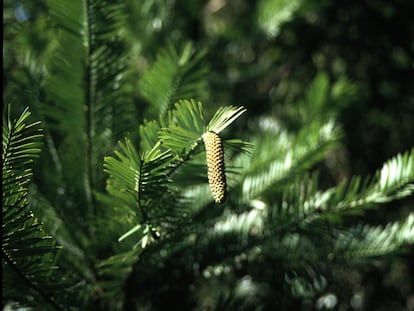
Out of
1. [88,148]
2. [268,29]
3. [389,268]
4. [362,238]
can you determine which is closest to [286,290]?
[362,238]

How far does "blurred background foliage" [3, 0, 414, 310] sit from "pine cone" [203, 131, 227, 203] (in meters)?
0.44

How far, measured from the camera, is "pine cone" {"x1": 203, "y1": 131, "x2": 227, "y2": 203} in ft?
2.22

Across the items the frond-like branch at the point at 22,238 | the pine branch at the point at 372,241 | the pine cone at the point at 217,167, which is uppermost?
the pine cone at the point at 217,167

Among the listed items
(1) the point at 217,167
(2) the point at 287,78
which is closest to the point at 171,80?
(1) the point at 217,167

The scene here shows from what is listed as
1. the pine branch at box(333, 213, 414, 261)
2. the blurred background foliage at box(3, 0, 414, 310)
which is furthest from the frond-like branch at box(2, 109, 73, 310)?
the pine branch at box(333, 213, 414, 261)

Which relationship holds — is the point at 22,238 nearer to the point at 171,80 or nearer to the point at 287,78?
the point at 171,80

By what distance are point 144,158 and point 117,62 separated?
43cm

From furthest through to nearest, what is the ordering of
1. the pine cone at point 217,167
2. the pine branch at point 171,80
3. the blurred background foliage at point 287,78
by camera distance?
1. the blurred background foliage at point 287,78
2. the pine branch at point 171,80
3. the pine cone at point 217,167

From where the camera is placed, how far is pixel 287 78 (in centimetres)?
209

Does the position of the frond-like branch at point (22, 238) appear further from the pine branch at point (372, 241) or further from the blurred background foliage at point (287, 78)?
the pine branch at point (372, 241)

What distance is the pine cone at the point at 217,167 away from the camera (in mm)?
677

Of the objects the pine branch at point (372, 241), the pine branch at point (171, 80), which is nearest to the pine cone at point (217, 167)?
the pine branch at point (171, 80)

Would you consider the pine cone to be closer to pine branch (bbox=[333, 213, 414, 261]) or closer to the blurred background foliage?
the blurred background foliage

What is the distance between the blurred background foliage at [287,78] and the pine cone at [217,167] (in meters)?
0.44
